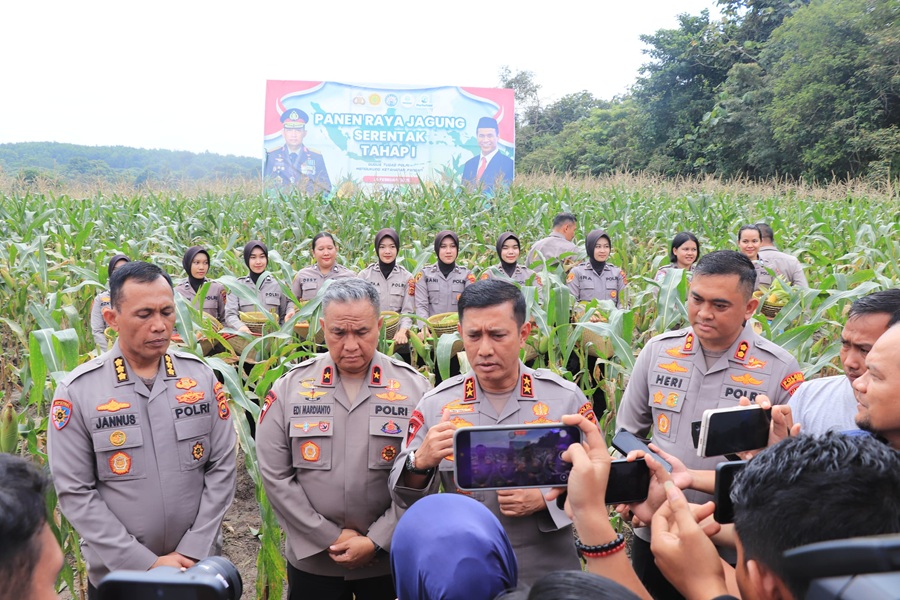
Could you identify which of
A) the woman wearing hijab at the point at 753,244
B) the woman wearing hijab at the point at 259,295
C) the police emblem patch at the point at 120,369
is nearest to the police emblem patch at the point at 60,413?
the police emblem patch at the point at 120,369

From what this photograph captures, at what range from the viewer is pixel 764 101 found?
2381 centimetres

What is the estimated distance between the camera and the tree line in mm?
20062

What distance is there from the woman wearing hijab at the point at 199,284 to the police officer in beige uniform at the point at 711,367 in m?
3.78

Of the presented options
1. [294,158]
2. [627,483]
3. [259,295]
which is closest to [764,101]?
[294,158]

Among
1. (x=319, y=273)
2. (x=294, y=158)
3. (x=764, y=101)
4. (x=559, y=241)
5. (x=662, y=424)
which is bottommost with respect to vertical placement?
(x=662, y=424)

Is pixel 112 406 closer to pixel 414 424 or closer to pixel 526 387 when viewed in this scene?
pixel 414 424

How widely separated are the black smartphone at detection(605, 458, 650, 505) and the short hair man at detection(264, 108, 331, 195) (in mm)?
15018

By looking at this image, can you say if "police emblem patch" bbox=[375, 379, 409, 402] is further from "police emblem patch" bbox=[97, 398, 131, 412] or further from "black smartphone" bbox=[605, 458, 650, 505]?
"black smartphone" bbox=[605, 458, 650, 505]

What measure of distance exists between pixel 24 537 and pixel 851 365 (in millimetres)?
2025

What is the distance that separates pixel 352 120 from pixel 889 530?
1672 centimetres

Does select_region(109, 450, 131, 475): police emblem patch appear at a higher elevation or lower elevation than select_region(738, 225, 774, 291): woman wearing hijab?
lower

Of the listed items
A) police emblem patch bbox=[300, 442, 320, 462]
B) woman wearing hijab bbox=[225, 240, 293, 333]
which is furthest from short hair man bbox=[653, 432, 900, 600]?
woman wearing hijab bbox=[225, 240, 293, 333]

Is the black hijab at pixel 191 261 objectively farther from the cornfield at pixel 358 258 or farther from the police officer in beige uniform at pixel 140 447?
the police officer in beige uniform at pixel 140 447

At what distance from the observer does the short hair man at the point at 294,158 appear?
52.3 ft
